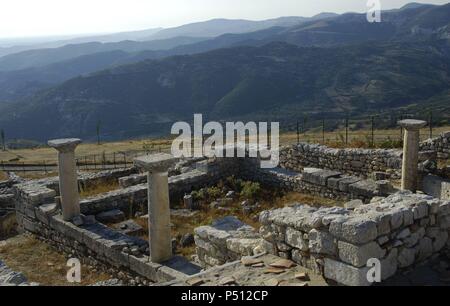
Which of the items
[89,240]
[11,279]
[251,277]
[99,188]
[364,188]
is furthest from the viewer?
[99,188]

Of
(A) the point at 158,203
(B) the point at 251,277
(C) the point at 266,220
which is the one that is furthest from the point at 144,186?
(B) the point at 251,277

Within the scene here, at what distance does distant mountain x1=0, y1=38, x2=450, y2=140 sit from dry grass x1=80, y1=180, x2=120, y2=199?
9489cm

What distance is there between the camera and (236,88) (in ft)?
456

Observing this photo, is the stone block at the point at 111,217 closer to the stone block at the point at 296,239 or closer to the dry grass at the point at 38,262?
the dry grass at the point at 38,262

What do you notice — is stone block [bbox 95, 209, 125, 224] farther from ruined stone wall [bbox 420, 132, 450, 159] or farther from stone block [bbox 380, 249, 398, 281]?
ruined stone wall [bbox 420, 132, 450, 159]

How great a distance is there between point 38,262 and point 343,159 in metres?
10.0

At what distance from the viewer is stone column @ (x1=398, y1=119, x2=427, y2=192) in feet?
43.0

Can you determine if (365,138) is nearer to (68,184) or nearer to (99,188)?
(99,188)

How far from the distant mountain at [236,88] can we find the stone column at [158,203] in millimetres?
101518

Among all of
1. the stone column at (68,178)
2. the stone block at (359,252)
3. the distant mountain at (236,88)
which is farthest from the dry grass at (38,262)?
the distant mountain at (236,88)

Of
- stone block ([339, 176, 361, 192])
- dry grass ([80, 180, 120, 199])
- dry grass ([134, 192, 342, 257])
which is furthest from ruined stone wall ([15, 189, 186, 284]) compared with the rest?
stone block ([339, 176, 361, 192])

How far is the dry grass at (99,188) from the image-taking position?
52.8 feet

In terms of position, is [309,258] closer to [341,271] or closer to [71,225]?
[341,271]
